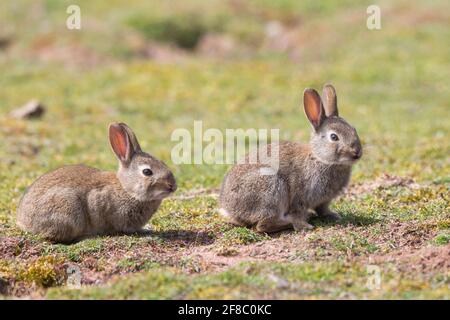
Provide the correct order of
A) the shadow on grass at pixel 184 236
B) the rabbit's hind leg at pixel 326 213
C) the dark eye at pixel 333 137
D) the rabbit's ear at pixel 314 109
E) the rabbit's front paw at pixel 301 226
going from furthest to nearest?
the rabbit's hind leg at pixel 326 213 < the rabbit's ear at pixel 314 109 < the dark eye at pixel 333 137 < the rabbit's front paw at pixel 301 226 < the shadow on grass at pixel 184 236

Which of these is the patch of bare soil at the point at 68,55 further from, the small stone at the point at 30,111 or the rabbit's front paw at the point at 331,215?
the rabbit's front paw at the point at 331,215

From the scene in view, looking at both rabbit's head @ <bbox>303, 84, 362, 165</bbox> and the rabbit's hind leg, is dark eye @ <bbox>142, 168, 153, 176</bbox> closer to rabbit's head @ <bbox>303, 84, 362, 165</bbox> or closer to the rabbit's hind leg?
rabbit's head @ <bbox>303, 84, 362, 165</bbox>

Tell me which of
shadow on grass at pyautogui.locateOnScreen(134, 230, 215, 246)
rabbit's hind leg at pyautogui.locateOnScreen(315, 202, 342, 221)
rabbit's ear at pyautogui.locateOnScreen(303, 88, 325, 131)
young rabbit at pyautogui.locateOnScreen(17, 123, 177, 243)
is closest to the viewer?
young rabbit at pyautogui.locateOnScreen(17, 123, 177, 243)

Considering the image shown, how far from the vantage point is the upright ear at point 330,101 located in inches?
438

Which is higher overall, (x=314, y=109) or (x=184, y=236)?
(x=314, y=109)

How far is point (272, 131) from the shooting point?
64.0ft

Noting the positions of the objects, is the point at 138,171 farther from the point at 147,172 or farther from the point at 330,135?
the point at 330,135

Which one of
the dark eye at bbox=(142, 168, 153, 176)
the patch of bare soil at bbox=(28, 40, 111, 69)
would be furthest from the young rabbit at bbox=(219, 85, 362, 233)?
the patch of bare soil at bbox=(28, 40, 111, 69)

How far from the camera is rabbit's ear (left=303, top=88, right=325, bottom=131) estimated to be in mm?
10844

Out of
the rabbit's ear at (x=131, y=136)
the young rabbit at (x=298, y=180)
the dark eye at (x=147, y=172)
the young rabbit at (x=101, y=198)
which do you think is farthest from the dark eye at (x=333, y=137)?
the rabbit's ear at (x=131, y=136)

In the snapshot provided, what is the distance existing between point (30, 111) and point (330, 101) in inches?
487

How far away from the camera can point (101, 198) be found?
1048 cm

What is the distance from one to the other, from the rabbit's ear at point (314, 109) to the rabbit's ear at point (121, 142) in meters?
2.45

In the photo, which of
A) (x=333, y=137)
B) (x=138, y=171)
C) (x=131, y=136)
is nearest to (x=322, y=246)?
(x=333, y=137)
